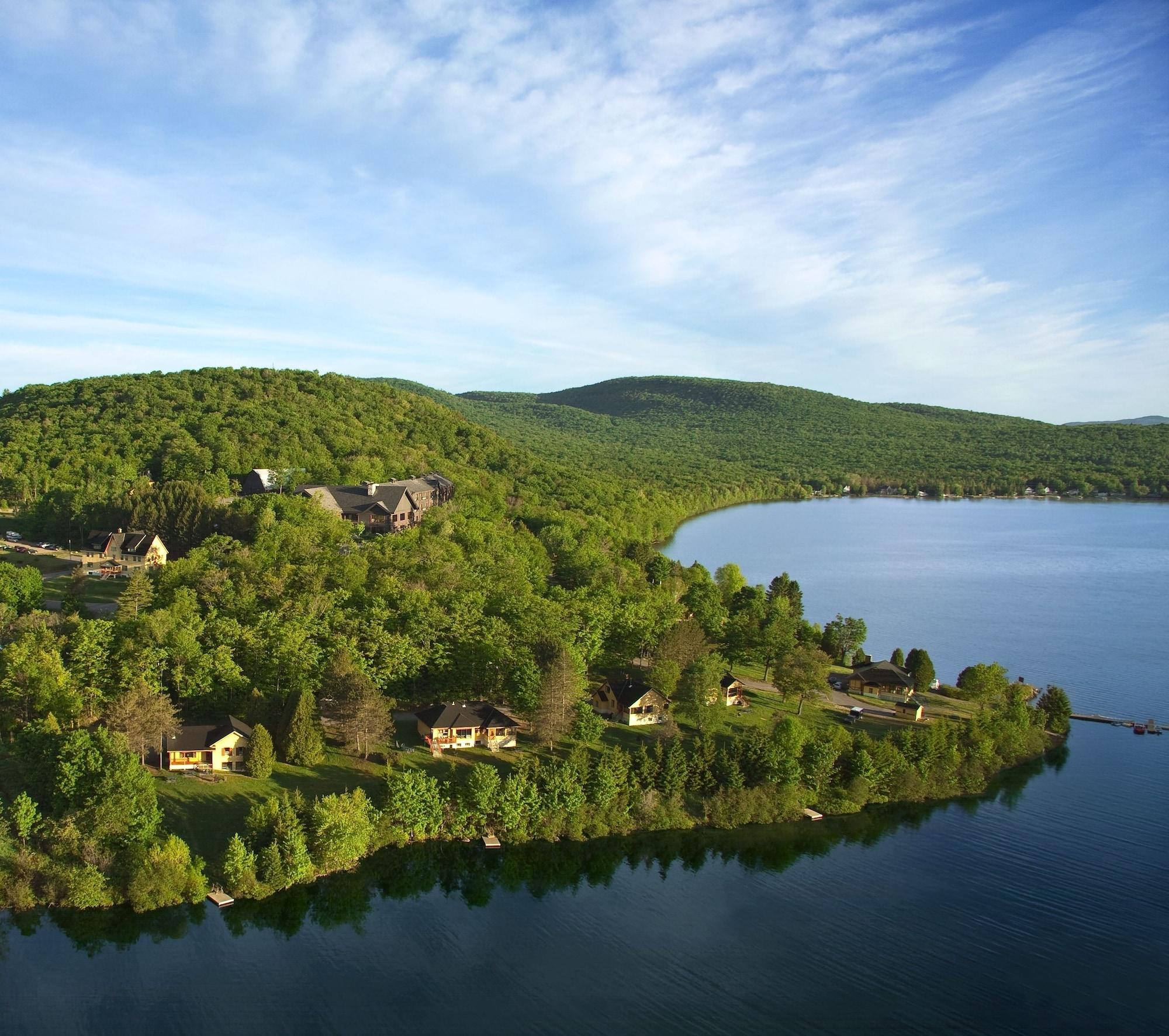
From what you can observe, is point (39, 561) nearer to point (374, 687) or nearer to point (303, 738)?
point (374, 687)

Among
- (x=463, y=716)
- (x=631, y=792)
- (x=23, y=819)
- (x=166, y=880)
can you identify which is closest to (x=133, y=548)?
(x=463, y=716)

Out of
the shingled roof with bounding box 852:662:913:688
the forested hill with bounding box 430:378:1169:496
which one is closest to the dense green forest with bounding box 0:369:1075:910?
the shingled roof with bounding box 852:662:913:688

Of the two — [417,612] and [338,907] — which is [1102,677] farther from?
[338,907]

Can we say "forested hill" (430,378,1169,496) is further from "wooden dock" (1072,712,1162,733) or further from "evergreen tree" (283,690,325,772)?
"evergreen tree" (283,690,325,772)

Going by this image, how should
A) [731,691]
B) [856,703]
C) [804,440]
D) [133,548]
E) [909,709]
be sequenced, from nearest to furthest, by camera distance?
[731,691], [909,709], [856,703], [133,548], [804,440]

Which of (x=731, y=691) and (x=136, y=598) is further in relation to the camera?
(x=136, y=598)

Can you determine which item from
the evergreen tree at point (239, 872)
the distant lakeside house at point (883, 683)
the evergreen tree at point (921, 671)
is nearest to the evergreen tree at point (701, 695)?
the distant lakeside house at point (883, 683)

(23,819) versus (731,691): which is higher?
(731,691)

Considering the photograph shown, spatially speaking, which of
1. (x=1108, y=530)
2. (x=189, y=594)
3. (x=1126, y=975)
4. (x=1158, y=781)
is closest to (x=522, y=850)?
(x=1126, y=975)

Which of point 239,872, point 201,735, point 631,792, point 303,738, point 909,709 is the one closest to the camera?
point 239,872
